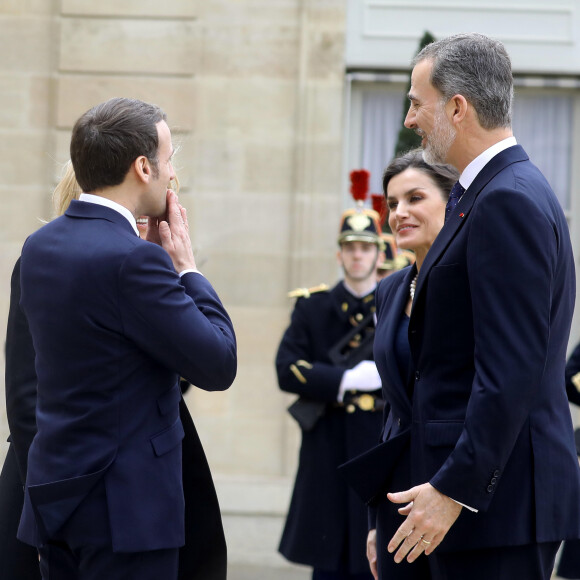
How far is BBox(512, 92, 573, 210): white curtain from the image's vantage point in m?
7.24

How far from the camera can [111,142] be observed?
2486 mm

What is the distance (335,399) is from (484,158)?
2769mm

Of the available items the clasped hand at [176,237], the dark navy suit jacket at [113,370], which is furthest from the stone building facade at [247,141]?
the dark navy suit jacket at [113,370]

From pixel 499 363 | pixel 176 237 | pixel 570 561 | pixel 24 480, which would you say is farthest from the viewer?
pixel 570 561

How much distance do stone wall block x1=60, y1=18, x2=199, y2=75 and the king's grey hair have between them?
4.73m

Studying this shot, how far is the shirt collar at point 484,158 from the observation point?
2.44 m

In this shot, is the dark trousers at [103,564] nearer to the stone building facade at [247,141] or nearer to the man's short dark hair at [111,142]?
the man's short dark hair at [111,142]

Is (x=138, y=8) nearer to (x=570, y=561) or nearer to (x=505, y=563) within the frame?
(x=570, y=561)

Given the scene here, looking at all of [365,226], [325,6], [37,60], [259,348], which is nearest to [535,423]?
[365,226]

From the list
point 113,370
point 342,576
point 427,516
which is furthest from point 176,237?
point 342,576

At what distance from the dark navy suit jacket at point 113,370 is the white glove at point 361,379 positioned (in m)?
2.60

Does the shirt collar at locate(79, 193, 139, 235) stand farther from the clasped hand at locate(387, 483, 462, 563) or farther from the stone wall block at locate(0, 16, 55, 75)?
the stone wall block at locate(0, 16, 55, 75)

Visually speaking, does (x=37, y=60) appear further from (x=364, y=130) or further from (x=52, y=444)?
(x=52, y=444)

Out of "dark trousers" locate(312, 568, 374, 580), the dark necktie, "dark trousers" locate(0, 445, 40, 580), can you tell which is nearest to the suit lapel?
the dark necktie
